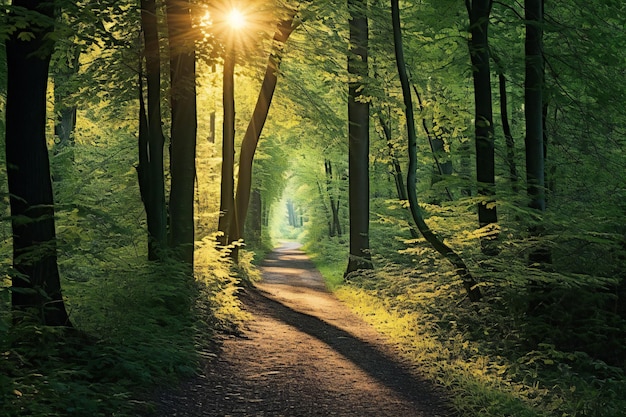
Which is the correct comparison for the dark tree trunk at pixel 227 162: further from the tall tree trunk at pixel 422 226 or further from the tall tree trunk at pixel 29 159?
the tall tree trunk at pixel 29 159

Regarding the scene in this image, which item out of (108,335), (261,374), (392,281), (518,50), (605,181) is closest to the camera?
(108,335)

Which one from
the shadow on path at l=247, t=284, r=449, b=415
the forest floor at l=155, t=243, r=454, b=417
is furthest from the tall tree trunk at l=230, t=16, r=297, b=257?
the forest floor at l=155, t=243, r=454, b=417

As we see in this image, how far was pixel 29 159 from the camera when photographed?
217 inches

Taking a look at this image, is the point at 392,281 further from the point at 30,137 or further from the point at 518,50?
the point at 30,137

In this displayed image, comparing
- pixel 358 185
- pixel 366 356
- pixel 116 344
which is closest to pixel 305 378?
pixel 366 356

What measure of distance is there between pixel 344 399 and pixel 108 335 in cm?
296

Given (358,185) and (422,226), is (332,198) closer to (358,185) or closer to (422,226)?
(358,185)

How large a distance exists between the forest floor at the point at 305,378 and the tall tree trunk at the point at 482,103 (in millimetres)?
3020

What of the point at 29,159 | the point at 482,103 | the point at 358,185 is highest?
the point at 482,103

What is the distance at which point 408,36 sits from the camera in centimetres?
1309

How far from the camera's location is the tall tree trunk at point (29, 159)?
546 cm

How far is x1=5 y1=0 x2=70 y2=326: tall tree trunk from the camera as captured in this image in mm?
5457

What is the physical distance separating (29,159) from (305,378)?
4.11 metres

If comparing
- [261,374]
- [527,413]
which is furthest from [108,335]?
[527,413]
